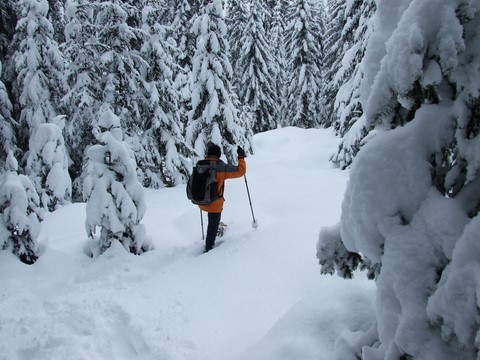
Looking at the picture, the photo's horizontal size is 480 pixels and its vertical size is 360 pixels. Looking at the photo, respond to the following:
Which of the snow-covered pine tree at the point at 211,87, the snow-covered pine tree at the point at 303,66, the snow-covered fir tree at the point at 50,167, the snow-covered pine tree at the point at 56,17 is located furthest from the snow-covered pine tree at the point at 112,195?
the snow-covered pine tree at the point at 303,66

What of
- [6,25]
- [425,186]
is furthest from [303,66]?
[425,186]

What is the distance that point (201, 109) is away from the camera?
16328 millimetres

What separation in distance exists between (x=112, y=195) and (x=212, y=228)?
228cm

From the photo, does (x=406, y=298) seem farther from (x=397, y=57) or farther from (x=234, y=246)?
(x=234, y=246)

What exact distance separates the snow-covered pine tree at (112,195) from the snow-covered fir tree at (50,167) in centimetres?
541

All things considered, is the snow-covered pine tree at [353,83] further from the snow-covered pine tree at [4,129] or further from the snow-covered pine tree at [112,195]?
the snow-covered pine tree at [4,129]

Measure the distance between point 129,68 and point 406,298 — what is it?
545 inches

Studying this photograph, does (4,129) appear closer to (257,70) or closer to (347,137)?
(347,137)

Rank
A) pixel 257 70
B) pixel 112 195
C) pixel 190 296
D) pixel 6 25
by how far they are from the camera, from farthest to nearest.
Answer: pixel 257 70 < pixel 6 25 < pixel 112 195 < pixel 190 296

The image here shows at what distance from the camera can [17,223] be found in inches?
272

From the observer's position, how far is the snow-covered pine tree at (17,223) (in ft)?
22.7

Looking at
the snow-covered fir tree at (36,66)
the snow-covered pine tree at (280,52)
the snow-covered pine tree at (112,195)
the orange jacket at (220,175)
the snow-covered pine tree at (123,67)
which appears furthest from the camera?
the snow-covered pine tree at (280,52)

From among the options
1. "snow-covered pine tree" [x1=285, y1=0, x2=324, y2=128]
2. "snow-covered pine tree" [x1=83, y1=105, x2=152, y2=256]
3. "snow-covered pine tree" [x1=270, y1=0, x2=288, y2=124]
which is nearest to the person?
"snow-covered pine tree" [x1=83, y1=105, x2=152, y2=256]

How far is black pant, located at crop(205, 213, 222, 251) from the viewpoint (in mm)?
7039
